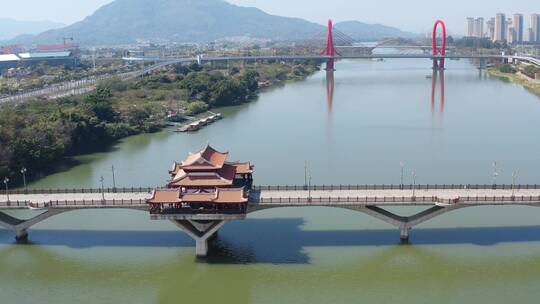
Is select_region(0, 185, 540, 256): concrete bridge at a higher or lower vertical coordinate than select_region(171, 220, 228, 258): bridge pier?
higher

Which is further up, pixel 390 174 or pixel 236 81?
pixel 236 81

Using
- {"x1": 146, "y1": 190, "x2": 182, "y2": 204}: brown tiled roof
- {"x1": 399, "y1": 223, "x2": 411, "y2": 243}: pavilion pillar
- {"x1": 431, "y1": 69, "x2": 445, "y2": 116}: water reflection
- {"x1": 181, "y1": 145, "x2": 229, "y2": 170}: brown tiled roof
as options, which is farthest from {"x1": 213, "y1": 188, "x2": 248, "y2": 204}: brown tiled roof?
{"x1": 431, "y1": 69, "x2": 445, "y2": 116}: water reflection

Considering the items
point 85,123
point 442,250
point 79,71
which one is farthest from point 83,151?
point 79,71

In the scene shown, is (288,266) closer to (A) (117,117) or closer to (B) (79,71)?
(A) (117,117)

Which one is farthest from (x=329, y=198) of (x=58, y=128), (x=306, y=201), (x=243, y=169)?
(x=58, y=128)

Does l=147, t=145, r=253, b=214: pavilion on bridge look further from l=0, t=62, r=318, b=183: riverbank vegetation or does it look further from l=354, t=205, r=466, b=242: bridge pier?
l=0, t=62, r=318, b=183: riverbank vegetation

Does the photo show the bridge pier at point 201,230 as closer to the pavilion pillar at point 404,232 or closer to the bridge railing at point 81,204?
the bridge railing at point 81,204
